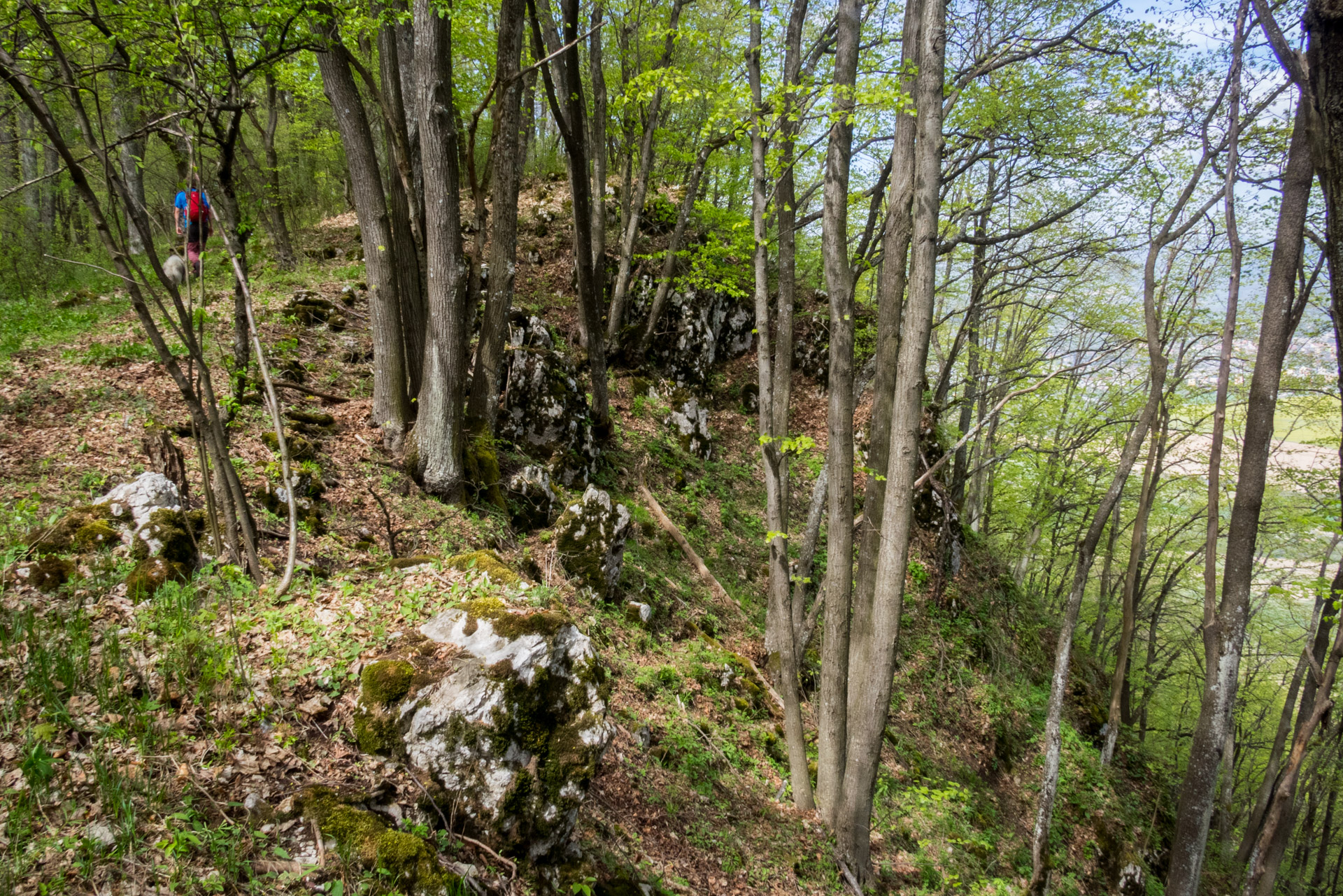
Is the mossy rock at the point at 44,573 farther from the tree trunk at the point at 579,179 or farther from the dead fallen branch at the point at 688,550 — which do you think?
the dead fallen branch at the point at 688,550

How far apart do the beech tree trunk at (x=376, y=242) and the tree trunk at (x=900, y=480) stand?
474 centimetres

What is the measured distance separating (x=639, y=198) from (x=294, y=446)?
7.62 m

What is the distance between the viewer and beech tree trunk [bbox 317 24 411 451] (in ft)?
17.8

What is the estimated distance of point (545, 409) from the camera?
27.0 feet

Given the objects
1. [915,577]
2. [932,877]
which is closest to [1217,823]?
[915,577]

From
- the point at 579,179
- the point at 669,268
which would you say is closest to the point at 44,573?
the point at 579,179

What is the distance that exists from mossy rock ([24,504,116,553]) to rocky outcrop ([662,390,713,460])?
843 centimetres

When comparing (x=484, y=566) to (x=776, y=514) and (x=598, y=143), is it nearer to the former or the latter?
(x=776, y=514)

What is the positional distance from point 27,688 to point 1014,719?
12.0 metres

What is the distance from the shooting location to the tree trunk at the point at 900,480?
4.16 m

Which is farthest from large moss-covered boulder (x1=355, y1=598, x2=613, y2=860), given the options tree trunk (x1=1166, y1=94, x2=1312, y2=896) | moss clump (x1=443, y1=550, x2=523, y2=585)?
tree trunk (x1=1166, y1=94, x2=1312, y2=896)

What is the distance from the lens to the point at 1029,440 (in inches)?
560

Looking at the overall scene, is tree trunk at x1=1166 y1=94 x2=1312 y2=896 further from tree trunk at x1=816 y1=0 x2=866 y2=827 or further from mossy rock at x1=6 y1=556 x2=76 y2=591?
mossy rock at x1=6 y1=556 x2=76 y2=591

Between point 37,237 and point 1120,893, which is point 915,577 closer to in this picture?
point 1120,893
